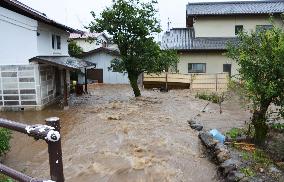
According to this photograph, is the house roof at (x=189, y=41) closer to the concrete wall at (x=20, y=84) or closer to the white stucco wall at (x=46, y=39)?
the white stucco wall at (x=46, y=39)

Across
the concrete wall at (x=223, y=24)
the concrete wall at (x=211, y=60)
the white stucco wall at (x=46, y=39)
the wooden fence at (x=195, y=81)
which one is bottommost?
the wooden fence at (x=195, y=81)

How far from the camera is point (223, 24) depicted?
3177cm

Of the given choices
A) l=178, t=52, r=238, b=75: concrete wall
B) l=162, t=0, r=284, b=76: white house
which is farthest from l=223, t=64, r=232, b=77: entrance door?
l=178, t=52, r=238, b=75: concrete wall

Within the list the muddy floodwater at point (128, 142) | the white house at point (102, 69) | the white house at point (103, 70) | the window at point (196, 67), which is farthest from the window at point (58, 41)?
the window at point (196, 67)

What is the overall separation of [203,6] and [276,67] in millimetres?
24826

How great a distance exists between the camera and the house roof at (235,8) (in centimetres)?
3122

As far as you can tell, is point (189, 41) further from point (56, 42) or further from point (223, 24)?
point (56, 42)

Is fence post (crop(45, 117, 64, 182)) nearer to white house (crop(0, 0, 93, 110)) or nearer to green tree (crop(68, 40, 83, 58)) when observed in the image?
white house (crop(0, 0, 93, 110))

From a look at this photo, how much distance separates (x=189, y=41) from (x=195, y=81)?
4725 millimetres

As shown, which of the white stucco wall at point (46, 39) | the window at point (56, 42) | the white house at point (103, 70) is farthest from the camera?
the white house at point (103, 70)

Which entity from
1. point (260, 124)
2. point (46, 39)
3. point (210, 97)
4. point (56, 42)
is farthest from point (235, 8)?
point (260, 124)

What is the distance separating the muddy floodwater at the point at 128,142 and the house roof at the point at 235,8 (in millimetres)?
12006

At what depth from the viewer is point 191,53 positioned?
30531mm

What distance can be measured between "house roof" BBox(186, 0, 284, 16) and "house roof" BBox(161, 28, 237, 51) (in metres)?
2.32
